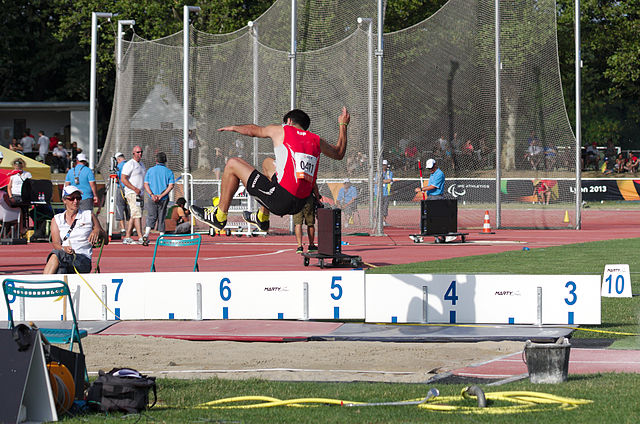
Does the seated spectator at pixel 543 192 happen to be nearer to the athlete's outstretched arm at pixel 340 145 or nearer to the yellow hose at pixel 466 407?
the athlete's outstretched arm at pixel 340 145

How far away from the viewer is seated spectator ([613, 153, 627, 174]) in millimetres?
48094

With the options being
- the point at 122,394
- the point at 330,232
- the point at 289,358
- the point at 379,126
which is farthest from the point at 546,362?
the point at 379,126

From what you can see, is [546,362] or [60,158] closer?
[546,362]

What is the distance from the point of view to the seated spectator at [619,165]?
48094 mm

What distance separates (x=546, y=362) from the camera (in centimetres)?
894

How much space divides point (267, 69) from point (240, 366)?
18103 millimetres

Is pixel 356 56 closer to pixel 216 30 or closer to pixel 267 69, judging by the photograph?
pixel 267 69

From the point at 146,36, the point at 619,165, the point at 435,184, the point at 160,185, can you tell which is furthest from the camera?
the point at 146,36

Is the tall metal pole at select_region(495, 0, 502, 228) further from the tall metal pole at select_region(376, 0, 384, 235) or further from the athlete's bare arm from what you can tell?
the athlete's bare arm

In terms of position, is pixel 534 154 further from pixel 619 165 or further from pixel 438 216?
pixel 619 165

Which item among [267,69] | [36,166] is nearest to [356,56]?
[267,69]

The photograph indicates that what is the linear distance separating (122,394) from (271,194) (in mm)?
3743

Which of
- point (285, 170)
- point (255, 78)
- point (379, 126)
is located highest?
point (255, 78)

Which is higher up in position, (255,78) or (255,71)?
(255,71)
